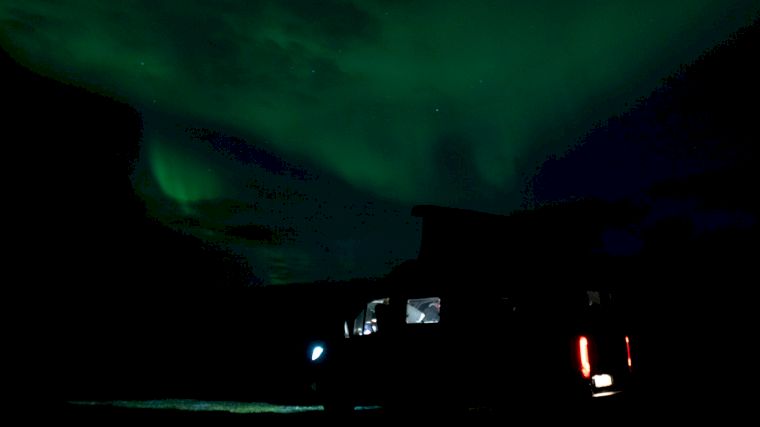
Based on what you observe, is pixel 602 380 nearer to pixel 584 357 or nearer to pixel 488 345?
pixel 584 357

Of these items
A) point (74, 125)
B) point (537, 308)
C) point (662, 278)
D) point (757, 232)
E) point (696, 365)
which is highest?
point (74, 125)

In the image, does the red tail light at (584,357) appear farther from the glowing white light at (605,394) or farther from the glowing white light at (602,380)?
the glowing white light at (605,394)

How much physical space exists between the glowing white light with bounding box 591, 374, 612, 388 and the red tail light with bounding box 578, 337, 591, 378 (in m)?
0.32

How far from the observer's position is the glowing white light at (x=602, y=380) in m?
9.43

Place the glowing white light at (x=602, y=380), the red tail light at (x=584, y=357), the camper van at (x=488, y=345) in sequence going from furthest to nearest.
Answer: the camper van at (x=488, y=345) → the glowing white light at (x=602, y=380) → the red tail light at (x=584, y=357)

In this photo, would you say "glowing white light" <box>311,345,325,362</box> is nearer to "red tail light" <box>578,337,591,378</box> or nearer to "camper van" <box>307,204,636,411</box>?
"camper van" <box>307,204,636,411</box>

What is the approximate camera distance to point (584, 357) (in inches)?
365

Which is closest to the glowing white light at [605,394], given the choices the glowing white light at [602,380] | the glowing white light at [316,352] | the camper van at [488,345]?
the camper van at [488,345]

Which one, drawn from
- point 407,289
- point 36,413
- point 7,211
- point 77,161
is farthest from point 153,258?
point 407,289

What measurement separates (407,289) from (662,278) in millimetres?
9710

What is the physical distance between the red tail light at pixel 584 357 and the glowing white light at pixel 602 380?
319mm

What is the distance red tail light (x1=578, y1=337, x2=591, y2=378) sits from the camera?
9.20m

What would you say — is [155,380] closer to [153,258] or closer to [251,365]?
[251,365]

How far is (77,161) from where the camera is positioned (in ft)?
78.6
